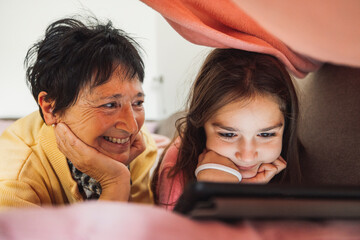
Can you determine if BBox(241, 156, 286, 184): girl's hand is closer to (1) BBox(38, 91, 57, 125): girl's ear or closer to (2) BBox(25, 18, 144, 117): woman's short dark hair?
(2) BBox(25, 18, 144, 117): woman's short dark hair

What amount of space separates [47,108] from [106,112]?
0.19m

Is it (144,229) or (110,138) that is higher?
(144,229)

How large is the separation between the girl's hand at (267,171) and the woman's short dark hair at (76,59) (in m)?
0.43

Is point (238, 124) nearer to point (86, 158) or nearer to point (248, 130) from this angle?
point (248, 130)

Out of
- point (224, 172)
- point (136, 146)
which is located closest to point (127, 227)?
A: point (224, 172)

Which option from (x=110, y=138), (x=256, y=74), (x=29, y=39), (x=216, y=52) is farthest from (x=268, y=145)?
(x=29, y=39)

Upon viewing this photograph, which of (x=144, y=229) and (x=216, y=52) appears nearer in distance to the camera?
(x=144, y=229)

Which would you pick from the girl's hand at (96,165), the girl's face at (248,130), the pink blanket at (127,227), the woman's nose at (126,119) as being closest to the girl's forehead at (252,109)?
the girl's face at (248,130)

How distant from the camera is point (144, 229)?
1.22 ft

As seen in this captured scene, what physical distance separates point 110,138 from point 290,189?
0.67 meters

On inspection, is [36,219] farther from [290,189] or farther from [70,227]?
[290,189]

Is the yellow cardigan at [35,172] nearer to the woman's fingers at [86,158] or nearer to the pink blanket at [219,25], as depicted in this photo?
the woman's fingers at [86,158]

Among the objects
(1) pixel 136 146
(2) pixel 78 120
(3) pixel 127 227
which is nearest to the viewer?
(3) pixel 127 227

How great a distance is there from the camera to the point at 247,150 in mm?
848
